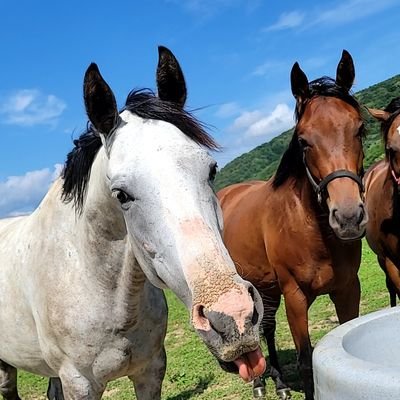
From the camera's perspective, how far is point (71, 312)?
7.91 feet

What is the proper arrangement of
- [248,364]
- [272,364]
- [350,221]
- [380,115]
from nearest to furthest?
[248,364], [350,221], [380,115], [272,364]

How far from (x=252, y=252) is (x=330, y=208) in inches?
50.3

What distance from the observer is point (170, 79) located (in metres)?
2.32

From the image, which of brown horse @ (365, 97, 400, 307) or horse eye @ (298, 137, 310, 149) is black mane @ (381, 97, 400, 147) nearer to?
brown horse @ (365, 97, 400, 307)

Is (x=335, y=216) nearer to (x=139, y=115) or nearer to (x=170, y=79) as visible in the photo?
(x=170, y=79)

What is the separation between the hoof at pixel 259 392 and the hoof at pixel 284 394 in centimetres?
14

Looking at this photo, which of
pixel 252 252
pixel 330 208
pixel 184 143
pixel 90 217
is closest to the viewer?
→ pixel 184 143

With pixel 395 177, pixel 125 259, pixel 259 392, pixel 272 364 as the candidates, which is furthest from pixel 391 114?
pixel 125 259

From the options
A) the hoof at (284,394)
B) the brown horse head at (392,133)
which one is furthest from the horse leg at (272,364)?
the brown horse head at (392,133)

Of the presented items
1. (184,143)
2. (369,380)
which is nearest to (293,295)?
(184,143)

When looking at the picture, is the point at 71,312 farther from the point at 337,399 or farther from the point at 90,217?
the point at 337,399

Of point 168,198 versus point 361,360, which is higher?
point 168,198

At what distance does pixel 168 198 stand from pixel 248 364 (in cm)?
60

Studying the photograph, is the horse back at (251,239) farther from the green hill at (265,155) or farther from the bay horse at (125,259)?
the green hill at (265,155)
